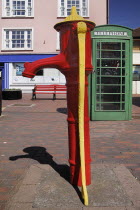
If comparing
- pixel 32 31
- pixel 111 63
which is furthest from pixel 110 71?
pixel 32 31

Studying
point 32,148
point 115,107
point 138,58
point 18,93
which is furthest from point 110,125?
point 138,58

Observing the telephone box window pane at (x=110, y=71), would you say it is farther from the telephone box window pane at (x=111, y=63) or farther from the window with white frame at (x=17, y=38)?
the window with white frame at (x=17, y=38)

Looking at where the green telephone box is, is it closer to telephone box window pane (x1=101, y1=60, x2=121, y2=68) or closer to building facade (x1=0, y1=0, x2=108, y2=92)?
telephone box window pane (x1=101, y1=60, x2=121, y2=68)

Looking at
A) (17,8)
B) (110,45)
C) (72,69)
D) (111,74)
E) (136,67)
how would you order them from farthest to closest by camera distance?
(136,67) → (17,8) → (111,74) → (110,45) → (72,69)

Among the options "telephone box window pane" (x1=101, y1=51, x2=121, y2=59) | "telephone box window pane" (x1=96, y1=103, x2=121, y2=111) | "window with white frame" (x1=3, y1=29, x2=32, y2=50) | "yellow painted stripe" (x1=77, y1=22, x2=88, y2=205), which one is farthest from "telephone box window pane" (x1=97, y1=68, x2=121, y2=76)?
"window with white frame" (x1=3, y1=29, x2=32, y2=50)

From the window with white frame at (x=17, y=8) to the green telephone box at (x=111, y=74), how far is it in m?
16.5

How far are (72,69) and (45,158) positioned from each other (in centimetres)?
208

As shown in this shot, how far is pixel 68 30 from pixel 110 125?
5018 millimetres

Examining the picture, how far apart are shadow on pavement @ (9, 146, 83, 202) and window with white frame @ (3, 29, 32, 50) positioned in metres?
18.8

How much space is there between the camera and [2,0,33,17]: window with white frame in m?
22.6

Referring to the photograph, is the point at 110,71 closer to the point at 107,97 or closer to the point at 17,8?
the point at 107,97

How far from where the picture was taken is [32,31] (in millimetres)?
22734

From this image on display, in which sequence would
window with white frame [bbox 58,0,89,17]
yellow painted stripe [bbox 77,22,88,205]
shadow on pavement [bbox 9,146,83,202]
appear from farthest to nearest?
window with white frame [bbox 58,0,89,17] → shadow on pavement [bbox 9,146,83,202] → yellow painted stripe [bbox 77,22,88,205]

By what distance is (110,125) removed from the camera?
7.64 meters
